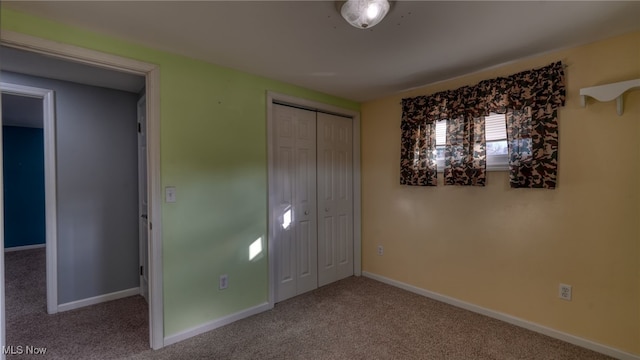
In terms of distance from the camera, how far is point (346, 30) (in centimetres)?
191

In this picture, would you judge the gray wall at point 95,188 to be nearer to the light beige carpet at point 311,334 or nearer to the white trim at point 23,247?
the light beige carpet at point 311,334

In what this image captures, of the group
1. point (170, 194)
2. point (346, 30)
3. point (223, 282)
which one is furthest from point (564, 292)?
point (170, 194)

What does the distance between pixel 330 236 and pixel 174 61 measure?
2.38m

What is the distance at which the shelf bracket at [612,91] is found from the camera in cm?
189

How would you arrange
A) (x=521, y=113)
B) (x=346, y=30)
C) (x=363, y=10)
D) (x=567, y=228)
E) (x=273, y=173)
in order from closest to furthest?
(x=363, y=10), (x=346, y=30), (x=567, y=228), (x=521, y=113), (x=273, y=173)

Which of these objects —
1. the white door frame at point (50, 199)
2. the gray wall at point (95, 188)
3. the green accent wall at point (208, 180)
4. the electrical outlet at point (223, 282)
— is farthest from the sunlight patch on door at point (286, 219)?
the white door frame at point (50, 199)

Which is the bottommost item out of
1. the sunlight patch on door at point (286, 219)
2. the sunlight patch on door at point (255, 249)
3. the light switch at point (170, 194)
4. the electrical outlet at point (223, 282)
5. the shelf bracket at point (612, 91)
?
the electrical outlet at point (223, 282)

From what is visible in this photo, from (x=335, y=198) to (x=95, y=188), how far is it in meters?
2.53

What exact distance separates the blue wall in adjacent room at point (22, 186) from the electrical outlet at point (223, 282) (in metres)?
4.99

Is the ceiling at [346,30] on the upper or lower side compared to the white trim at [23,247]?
upper

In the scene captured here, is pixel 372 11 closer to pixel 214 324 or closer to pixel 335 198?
pixel 335 198

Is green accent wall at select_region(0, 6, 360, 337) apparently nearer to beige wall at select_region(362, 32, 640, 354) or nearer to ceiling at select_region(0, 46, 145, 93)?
ceiling at select_region(0, 46, 145, 93)

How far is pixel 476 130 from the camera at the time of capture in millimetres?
2631

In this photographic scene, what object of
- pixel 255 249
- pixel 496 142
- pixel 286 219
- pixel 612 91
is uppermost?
pixel 612 91
